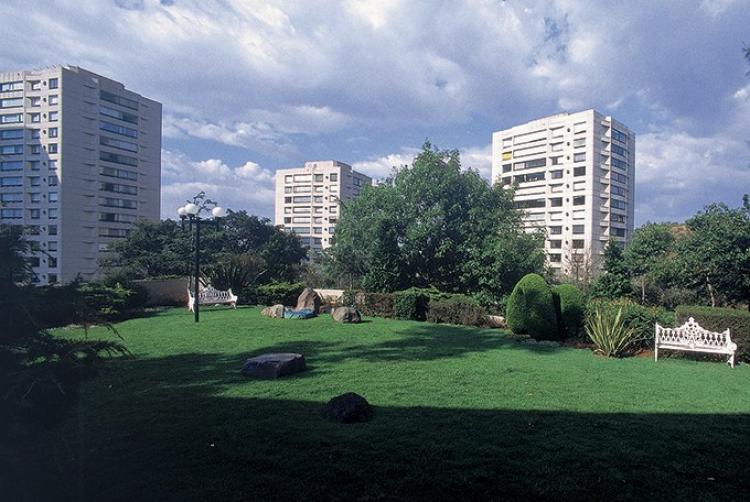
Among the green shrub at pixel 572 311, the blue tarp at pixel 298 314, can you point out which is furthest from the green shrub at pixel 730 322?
the blue tarp at pixel 298 314

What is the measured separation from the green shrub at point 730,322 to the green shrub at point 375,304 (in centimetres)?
908

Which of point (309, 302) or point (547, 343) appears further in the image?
point (309, 302)

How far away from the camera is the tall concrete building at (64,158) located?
4744 cm

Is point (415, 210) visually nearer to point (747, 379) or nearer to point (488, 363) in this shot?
point (488, 363)

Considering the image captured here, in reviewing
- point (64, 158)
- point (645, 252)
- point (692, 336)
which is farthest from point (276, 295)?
point (64, 158)

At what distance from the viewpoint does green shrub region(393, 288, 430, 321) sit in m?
15.4

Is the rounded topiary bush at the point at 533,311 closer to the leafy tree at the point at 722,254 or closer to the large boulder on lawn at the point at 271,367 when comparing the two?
the leafy tree at the point at 722,254

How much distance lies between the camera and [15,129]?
4800 centimetres

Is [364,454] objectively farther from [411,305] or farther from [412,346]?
[411,305]

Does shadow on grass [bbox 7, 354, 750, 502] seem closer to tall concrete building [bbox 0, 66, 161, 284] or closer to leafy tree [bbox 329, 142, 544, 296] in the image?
leafy tree [bbox 329, 142, 544, 296]

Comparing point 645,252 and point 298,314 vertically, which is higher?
point 645,252

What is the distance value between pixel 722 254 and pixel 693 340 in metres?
4.06

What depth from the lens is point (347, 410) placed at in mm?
4598

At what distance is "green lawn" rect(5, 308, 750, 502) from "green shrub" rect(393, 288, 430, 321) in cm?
726
